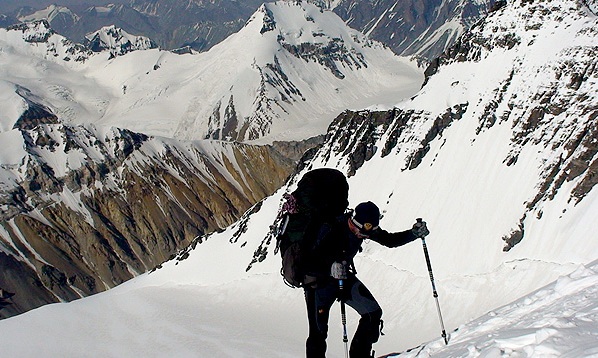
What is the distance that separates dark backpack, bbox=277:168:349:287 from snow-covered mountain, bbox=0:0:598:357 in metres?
32.9

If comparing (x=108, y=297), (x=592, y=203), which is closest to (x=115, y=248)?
(x=108, y=297)

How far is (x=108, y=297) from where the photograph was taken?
262 feet

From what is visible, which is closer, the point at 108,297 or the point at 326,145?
the point at 108,297

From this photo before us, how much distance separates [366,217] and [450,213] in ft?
157

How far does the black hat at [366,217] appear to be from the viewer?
10.4 meters

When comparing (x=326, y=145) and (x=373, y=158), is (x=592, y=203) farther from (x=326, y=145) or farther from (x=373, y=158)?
(x=326, y=145)

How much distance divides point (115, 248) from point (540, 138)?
169 m

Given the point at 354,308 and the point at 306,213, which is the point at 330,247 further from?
the point at 354,308

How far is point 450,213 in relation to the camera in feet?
184

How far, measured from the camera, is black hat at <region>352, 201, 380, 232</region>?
10.4 metres

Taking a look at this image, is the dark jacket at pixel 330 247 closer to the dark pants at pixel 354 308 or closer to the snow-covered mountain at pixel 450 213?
the dark pants at pixel 354 308

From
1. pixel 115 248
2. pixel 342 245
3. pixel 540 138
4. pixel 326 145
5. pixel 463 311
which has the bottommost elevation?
pixel 463 311

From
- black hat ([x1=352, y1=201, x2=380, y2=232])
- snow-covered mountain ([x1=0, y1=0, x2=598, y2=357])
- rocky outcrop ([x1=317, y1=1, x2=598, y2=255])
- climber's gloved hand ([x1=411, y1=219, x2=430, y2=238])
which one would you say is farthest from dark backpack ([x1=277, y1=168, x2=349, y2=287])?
rocky outcrop ([x1=317, y1=1, x2=598, y2=255])

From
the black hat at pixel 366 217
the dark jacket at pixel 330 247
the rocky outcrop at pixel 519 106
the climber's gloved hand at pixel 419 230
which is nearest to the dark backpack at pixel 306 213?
the dark jacket at pixel 330 247
